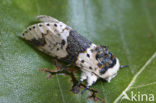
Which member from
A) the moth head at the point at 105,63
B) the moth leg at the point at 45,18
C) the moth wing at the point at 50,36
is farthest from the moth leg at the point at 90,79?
the moth leg at the point at 45,18

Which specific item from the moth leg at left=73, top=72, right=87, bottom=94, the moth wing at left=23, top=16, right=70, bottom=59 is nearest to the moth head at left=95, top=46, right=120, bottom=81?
the moth leg at left=73, top=72, right=87, bottom=94

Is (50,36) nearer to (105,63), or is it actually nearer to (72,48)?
(72,48)

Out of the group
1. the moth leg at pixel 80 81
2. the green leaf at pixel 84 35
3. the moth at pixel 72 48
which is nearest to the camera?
the green leaf at pixel 84 35

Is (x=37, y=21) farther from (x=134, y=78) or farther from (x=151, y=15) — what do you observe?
(x=151, y=15)

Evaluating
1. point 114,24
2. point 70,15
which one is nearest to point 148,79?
point 114,24

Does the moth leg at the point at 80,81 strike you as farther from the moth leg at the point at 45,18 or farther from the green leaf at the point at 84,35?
the moth leg at the point at 45,18

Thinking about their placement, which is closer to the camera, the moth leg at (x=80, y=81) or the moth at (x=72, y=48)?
the moth leg at (x=80, y=81)

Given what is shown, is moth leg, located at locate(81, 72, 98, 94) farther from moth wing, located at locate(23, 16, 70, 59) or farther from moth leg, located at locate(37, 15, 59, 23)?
moth leg, located at locate(37, 15, 59, 23)
